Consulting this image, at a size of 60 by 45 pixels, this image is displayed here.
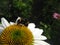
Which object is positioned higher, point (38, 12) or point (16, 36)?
point (38, 12)

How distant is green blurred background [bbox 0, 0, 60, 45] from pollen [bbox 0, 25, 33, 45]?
1147 millimetres

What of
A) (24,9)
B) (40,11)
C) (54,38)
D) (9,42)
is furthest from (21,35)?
(40,11)

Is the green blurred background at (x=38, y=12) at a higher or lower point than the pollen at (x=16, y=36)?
higher

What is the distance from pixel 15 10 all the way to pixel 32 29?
5.40ft

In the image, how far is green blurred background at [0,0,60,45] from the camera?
12.5 feet

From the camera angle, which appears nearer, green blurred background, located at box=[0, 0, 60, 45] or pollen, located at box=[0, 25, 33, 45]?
pollen, located at box=[0, 25, 33, 45]

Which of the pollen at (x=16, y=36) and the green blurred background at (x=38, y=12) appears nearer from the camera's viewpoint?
the pollen at (x=16, y=36)

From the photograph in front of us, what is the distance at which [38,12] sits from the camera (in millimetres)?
4457

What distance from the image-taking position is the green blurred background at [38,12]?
149 inches

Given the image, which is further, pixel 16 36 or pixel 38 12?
pixel 38 12

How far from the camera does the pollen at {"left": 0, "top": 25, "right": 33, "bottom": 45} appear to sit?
2.28m

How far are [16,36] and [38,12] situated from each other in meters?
2.20

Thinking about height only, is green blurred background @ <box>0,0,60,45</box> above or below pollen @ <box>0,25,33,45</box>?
above

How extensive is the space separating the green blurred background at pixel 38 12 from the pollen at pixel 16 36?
1147 millimetres
